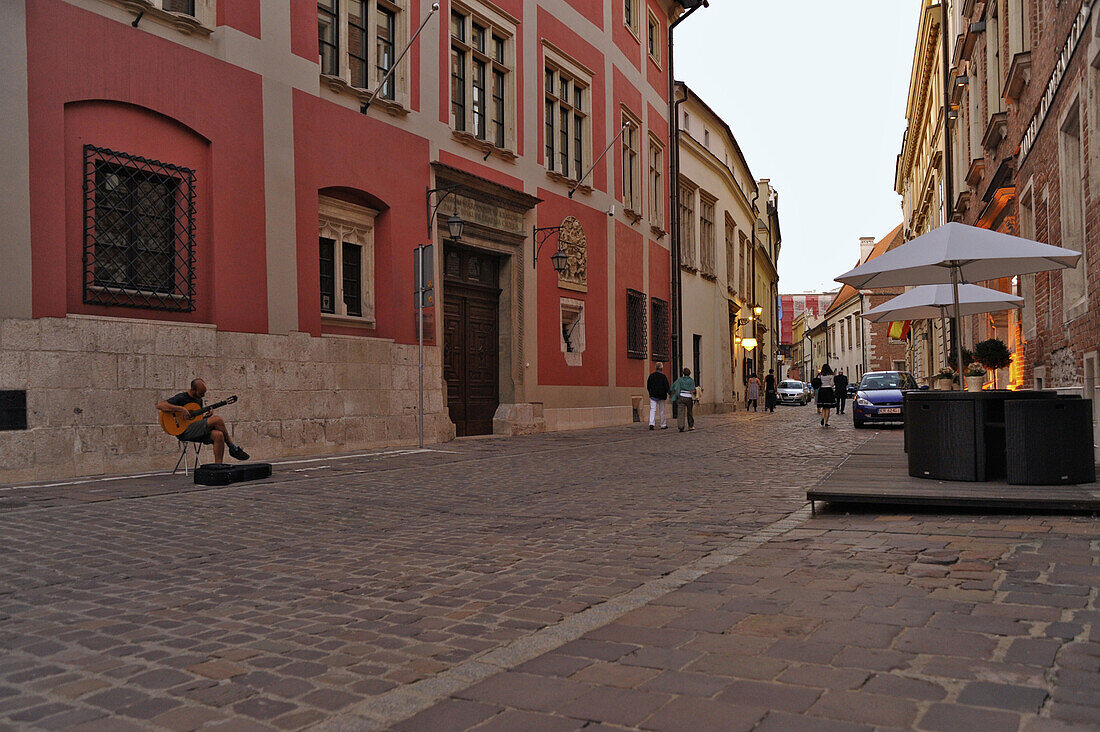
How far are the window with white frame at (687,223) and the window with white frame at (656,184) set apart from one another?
9.90ft

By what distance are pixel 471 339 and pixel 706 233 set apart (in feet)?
67.8

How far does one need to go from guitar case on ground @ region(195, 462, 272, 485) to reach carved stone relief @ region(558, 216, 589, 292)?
12298 mm

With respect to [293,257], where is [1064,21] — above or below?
above

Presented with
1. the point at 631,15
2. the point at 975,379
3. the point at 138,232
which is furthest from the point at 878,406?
the point at 138,232

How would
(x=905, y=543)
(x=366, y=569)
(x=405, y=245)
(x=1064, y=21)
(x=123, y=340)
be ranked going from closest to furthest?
(x=366, y=569)
(x=905, y=543)
(x=123, y=340)
(x=1064, y=21)
(x=405, y=245)

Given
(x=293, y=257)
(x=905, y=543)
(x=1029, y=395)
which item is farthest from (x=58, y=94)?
(x=1029, y=395)

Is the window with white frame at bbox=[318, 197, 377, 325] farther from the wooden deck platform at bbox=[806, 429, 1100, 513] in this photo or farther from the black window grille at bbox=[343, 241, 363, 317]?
the wooden deck platform at bbox=[806, 429, 1100, 513]

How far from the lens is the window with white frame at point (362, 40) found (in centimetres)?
1432

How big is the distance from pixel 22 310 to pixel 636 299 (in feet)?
60.6

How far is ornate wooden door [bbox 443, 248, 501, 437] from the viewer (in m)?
17.6

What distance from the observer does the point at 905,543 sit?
217 inches

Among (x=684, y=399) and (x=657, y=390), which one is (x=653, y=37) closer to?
(x=657, y=390)

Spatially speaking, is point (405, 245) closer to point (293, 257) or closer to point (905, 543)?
point (293, 257)

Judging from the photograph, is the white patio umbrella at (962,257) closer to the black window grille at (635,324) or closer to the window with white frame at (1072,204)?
the window with white frame at (1072,204)
